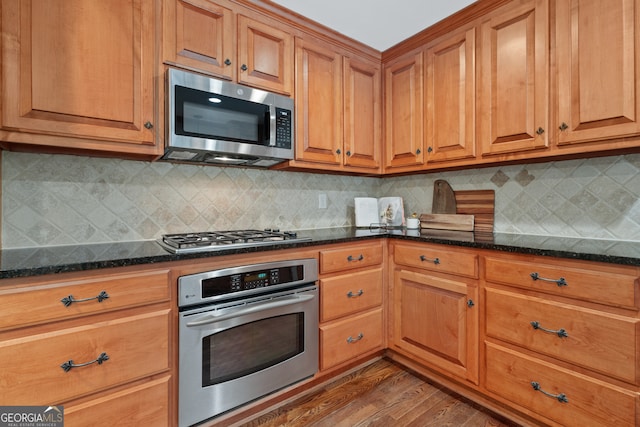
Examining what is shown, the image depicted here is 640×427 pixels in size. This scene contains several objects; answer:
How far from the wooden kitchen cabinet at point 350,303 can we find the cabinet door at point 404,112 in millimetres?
780

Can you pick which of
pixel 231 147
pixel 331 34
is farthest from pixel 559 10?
pixel 231 147

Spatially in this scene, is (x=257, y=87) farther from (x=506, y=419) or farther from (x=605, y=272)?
(x=506, y=419)

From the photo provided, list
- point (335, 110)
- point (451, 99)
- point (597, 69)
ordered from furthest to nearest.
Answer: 1. point (335, 110)
2. point (451, 99)
3. point (597, 69)

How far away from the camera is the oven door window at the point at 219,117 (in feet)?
5.06

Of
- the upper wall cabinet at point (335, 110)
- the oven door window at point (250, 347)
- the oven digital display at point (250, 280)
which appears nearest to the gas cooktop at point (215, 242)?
the oven digital display at point (250, 280)

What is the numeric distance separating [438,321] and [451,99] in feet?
4.82

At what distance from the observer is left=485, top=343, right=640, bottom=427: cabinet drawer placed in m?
1.20

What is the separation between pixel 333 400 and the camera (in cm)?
176

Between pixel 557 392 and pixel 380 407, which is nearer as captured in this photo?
pixel 557 392

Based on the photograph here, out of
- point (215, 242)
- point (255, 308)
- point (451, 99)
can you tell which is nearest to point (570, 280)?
point (451, 99)

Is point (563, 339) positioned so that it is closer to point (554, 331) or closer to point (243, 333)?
point (554, 331)

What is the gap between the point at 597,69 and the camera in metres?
1.45

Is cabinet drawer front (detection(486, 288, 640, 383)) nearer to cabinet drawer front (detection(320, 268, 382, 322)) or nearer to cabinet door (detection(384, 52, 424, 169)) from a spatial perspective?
cabinet drawer front (detection(320, 268, 382, 322))

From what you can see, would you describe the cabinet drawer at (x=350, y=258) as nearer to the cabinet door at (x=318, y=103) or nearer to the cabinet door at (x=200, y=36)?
the cabinet door at (x=318, y=103)
